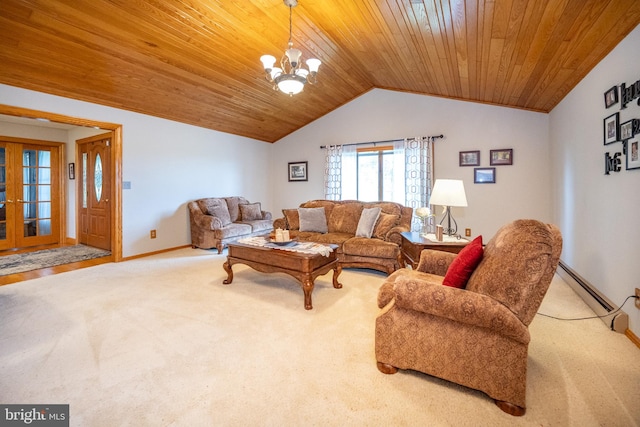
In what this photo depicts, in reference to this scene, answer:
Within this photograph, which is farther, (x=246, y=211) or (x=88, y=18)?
(x=246, y=211)

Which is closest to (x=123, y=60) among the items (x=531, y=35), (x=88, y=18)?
(x=88, y=18)

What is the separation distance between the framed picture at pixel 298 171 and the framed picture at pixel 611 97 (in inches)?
192

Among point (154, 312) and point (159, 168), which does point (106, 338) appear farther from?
point (159, 168)

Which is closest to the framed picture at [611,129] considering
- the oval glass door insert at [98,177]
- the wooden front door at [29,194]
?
the oval glass door insert at [98,177]

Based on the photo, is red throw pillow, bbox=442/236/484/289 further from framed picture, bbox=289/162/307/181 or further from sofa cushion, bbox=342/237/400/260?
framed picture, bbox=289/162/307/181

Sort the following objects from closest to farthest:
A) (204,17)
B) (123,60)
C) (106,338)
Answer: (106,338)
(204,17)
(123,60)

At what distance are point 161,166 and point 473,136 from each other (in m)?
5.27

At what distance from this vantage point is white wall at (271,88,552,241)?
448 cm

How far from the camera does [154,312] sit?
2.52m

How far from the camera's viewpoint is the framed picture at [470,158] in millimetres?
4816

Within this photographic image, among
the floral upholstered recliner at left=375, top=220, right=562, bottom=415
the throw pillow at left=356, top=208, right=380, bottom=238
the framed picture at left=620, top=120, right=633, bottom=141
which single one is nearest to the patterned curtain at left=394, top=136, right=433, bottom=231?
the throw pillow at left=356, top=208, right=380, bottom=238

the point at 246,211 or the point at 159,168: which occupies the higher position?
the point at 159,168

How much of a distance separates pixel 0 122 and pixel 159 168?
273 centimetres

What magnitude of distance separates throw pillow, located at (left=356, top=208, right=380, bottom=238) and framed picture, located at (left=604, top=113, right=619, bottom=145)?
2272 mm
